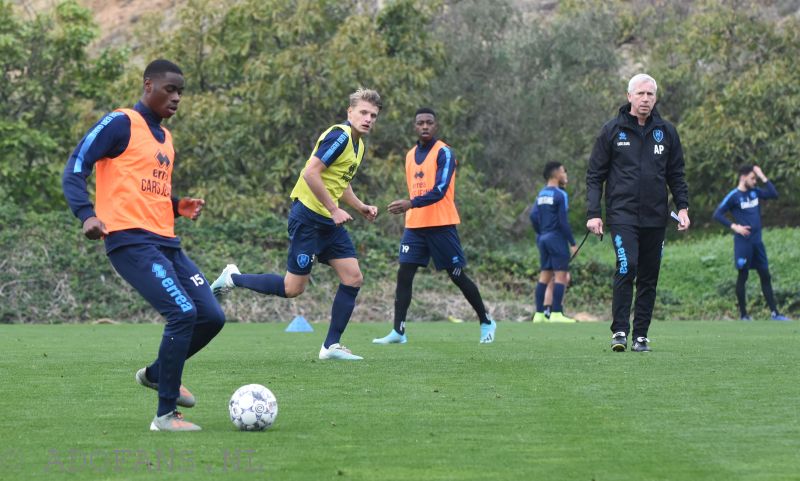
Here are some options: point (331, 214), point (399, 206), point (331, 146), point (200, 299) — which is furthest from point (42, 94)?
point (200, 299)

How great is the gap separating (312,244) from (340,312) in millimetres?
629

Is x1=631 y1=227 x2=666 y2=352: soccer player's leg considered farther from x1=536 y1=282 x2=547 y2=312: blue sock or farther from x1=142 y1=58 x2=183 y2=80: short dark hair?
x1=536 y1=282 x2=547 y2=312: blue sock

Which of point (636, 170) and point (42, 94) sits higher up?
point (636, 170)

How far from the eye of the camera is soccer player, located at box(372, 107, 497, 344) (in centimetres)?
1327

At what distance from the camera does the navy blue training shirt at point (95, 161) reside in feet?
22.7

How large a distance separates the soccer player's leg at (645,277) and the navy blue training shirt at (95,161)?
530 cm

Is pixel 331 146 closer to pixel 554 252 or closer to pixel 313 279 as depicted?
pixel 554 252

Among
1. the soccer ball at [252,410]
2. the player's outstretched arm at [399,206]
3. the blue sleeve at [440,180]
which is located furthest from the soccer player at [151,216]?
the blue sleeve at [440,180]

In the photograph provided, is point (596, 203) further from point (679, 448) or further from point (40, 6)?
point (40, 6)

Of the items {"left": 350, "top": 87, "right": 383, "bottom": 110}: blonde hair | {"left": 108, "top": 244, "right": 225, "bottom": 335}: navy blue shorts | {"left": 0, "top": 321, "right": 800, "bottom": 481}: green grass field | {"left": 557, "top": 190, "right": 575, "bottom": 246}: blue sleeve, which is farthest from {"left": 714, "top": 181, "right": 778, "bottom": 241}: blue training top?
{"left": 108, "top": 244, "right": 225, "bottom": 335}: navy blue shorts

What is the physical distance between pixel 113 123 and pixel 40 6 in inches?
1965

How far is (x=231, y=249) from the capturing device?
23.5 m

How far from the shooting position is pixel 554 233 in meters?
20.0

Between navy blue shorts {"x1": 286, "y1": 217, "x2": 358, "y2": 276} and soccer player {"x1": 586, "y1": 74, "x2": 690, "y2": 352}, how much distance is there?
2.09 m
